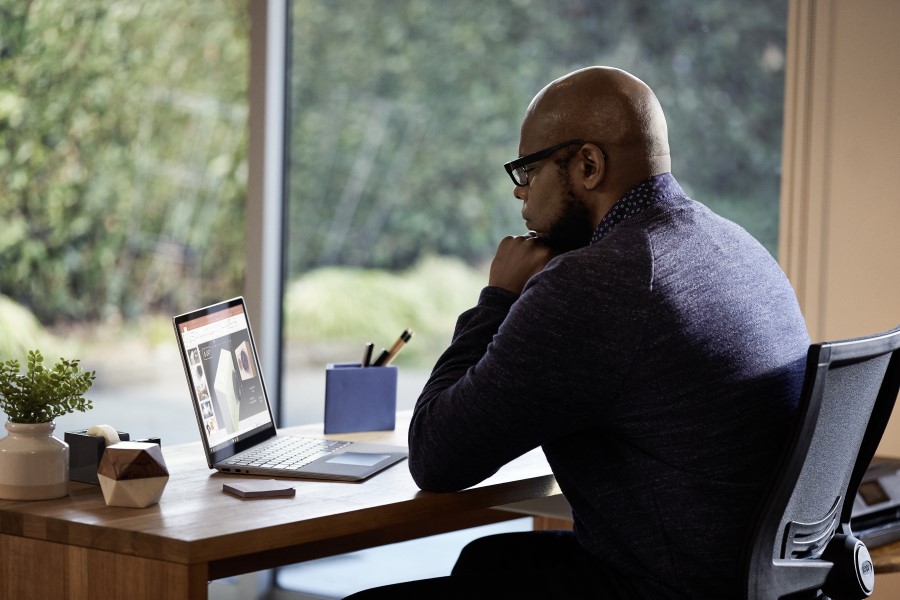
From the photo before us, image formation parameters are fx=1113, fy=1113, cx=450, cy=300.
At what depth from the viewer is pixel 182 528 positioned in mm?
1457

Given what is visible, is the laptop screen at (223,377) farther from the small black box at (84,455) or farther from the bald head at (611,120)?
the bald head at (611,120)

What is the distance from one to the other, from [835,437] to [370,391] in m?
1.05

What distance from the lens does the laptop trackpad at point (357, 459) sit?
192 cm

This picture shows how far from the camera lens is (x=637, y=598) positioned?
1573mm

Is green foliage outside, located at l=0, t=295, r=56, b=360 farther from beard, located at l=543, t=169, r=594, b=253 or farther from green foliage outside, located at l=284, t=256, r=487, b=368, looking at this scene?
beard, located at l=543, t=169, r=594, b=253

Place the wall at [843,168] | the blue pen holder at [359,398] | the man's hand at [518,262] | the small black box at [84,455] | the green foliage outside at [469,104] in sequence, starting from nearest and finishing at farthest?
the small black box at [84,455] < the man's hand at [518,262] < the blue pen holder at [359,398] < the wall at [843,168] < the green foliage outside at [469,104]

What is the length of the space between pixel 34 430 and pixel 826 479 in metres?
1.16

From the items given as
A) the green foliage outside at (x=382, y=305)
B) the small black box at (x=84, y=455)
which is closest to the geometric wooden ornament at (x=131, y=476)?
the small black box at (x=84, y=455)

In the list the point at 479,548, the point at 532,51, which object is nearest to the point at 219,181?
the point at 532,51

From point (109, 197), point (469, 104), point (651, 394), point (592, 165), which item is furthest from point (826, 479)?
point (109, 197)

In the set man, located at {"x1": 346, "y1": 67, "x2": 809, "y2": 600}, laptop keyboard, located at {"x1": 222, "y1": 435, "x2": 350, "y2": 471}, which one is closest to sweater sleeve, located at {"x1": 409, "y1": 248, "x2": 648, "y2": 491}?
man, located at {"x1": 346, "y1": 67, "x2": 809, "y2": 600}

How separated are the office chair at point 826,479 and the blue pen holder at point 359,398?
0.96 meters

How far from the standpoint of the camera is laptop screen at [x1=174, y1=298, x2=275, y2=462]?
187cm

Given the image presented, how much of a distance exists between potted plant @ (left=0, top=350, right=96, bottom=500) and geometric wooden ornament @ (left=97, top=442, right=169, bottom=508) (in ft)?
0.30
